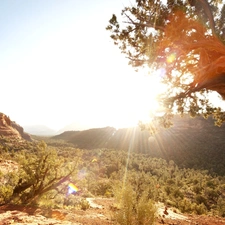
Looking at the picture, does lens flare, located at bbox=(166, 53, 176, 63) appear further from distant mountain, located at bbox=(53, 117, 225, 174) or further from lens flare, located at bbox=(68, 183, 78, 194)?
distant mountain, located at bbox=(53, 117, 225, 174)

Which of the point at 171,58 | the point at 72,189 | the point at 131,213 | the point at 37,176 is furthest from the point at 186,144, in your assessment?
the point at 131,213

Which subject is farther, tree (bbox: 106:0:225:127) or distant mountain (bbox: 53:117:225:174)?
distant mountain (bbox: 53:117:225:174)

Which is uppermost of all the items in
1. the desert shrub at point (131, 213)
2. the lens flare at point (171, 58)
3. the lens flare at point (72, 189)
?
the lens flare at point (171, 58)

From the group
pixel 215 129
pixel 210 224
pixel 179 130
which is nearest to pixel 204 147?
pixel 215 129

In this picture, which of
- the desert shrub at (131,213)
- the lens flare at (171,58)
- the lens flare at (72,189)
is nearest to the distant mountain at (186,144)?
the lens flare at (72,189)

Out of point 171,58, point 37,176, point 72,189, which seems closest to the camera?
point 37,176

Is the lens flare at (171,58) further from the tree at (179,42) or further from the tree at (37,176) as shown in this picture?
the tree at (37,176)

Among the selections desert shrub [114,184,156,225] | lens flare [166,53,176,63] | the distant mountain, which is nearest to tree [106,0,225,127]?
lens flare [166,53,176,63]

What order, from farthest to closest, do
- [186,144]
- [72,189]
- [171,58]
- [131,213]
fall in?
[186,144]
[72,189]
[171,58]
[131,213]

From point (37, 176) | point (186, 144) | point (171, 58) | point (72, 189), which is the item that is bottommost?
point (186, 144)

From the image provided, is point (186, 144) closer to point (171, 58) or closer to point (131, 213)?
point (171, 58)

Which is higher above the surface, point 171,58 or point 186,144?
point 171,58

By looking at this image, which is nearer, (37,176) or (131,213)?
(131,213)

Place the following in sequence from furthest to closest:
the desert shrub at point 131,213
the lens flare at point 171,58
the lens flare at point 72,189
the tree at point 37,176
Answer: the lens flare at point 72,189, the lens flare at point 171,58, the tree at point 37,176, the desert shrub at point 131,213
